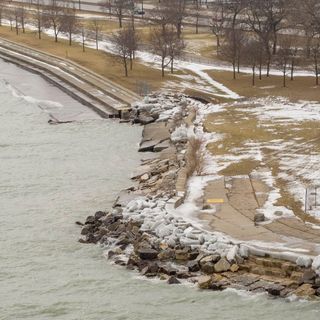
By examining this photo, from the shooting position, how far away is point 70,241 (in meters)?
20.0

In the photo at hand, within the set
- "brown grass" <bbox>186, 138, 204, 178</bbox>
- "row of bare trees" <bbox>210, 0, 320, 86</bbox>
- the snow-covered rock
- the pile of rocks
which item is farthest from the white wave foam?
the snow-covered rock

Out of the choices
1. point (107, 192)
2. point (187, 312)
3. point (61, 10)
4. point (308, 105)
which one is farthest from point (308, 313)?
point (61, 10)

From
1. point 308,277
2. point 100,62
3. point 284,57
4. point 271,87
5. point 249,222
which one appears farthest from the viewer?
point 100,62

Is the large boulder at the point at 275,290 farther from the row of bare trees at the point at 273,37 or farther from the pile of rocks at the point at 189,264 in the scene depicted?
the row of bare trees at the point at 273,37

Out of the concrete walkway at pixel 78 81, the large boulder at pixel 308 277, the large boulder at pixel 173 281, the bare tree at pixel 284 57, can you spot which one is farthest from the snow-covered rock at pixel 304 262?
the bare tree at pixel 284 57

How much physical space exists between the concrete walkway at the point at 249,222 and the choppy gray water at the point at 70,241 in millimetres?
2486

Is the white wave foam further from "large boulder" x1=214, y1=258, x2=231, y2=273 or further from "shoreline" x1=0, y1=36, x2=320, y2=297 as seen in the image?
"large boulder" x1=214, y1=258, x2=231, y2=273

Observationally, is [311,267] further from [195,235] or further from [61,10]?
[61,10]

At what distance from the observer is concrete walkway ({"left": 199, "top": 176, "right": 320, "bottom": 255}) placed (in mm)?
17891

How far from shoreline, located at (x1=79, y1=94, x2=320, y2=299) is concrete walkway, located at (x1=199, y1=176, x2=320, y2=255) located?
637 mm

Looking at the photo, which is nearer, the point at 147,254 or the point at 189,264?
the point at 189,264

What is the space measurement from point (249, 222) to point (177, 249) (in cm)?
243

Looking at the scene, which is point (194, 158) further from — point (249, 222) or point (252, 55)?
point (252, 55)

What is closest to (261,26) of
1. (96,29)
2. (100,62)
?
(96,29)
